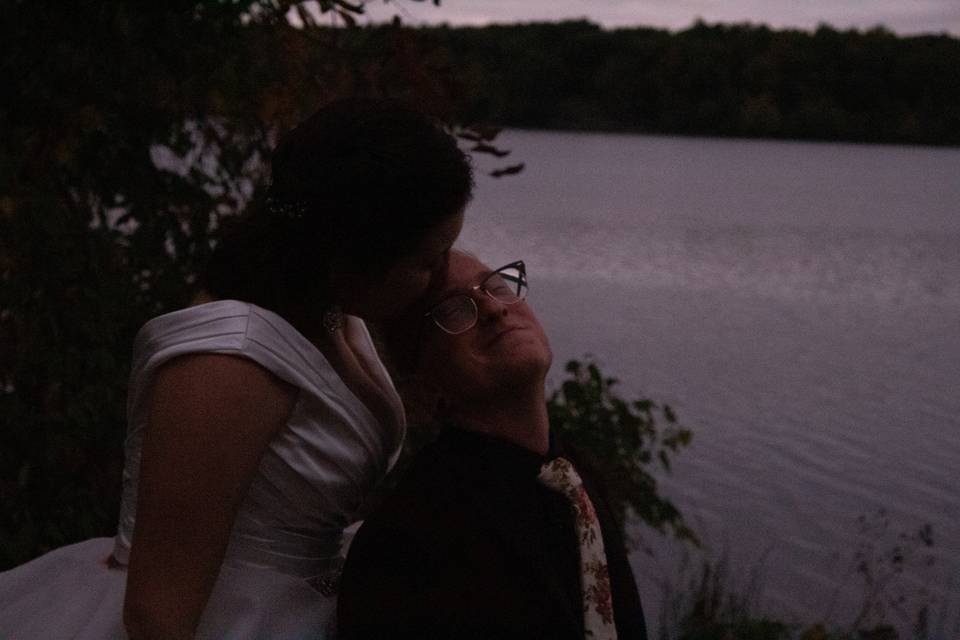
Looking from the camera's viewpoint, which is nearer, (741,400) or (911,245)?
(741,400)

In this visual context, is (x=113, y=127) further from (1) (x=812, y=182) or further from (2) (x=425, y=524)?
(1) (x=812, y=182)

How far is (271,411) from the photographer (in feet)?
4.92

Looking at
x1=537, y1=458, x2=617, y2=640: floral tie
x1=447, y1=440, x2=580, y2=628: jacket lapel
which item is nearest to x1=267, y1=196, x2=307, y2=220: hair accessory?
x1=447, y1=440, x2=580, y2=628: jacket lapel

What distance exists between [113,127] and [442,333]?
2059 millimetres

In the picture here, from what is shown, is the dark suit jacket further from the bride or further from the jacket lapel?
the bride

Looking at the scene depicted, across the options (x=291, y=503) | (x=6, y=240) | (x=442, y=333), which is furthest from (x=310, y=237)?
(x=6, y=240)

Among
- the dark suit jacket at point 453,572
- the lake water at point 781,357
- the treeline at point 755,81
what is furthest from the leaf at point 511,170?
the treeline at point 755,81

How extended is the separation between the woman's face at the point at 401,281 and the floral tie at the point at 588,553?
34 cm

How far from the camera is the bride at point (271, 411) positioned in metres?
1.44

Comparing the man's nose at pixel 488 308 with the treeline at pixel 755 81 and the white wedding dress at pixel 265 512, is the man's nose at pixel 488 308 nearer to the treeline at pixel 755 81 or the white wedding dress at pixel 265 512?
the white wedding dress at pixel 265 512

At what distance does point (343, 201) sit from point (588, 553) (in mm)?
634

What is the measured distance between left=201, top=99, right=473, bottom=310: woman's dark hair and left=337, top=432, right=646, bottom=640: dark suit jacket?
13.8 inches

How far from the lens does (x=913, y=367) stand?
10789 mm

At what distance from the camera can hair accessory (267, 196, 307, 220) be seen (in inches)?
63.5
